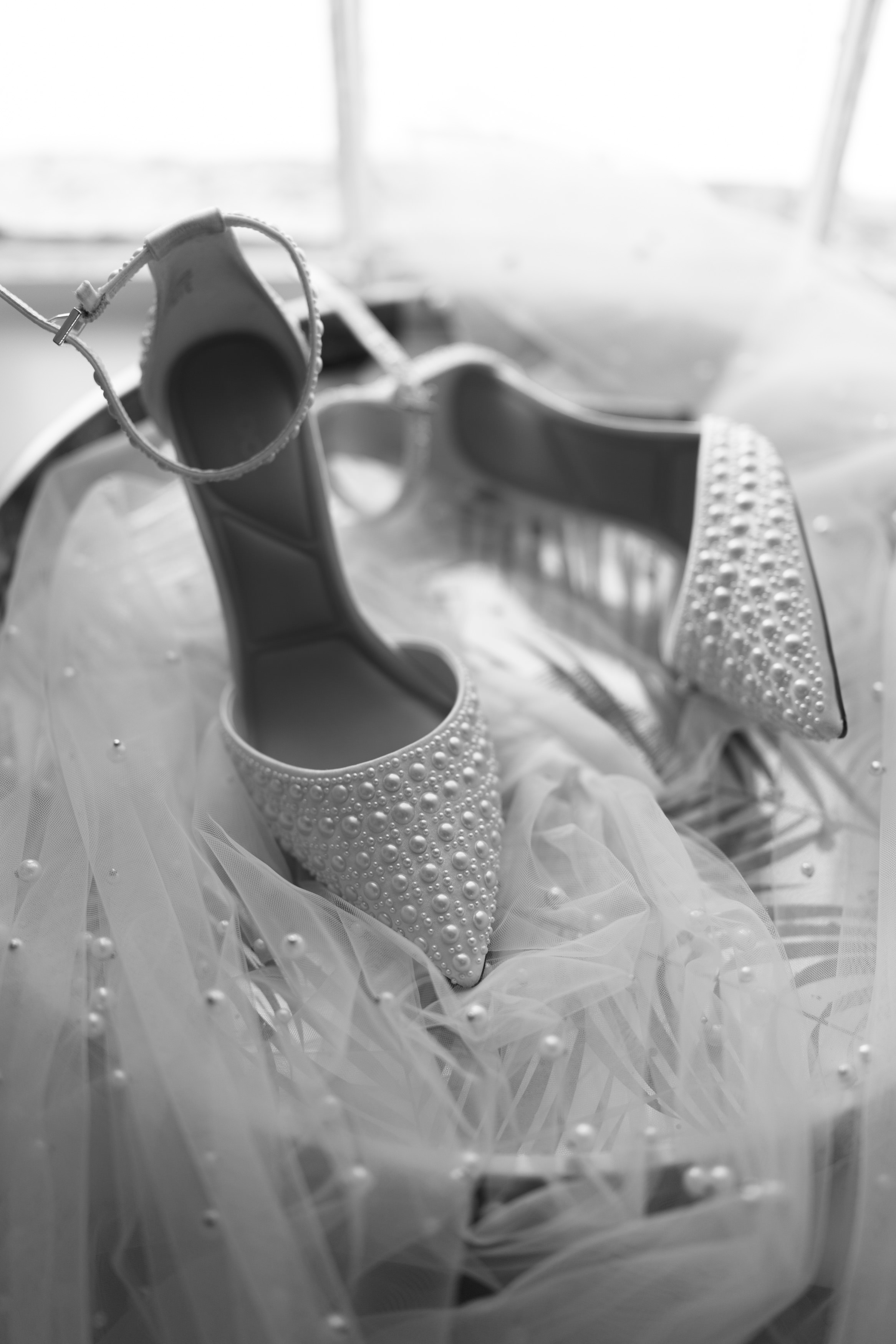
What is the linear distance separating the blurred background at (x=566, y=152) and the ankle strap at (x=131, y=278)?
0.42m

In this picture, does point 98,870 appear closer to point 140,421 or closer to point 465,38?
point 140,421

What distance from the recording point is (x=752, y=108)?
1.06m

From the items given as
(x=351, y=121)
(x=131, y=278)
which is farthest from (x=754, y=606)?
(x=351, y=121)

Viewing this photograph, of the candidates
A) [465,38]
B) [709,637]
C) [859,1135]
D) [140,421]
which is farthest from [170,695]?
[465,38]

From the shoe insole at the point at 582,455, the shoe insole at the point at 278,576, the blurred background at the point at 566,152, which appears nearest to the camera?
the shoe insole at the point at 278,576

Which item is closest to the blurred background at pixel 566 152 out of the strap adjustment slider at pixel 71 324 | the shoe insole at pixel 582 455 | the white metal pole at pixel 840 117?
the white metal pole at pixel 840 117

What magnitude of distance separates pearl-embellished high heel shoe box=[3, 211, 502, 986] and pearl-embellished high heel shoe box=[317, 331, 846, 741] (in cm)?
18

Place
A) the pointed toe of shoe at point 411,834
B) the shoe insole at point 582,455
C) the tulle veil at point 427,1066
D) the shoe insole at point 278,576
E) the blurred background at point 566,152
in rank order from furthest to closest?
1. the blurred background at point 566,152
2. the shoe insole at point 582,455
3. the shoe insole at point 278,576
4. the pointed toe of shoe at point 411,834
5. the tulle veil at point 427,1066

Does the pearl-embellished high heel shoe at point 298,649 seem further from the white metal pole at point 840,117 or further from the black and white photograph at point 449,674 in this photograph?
the white metal pole at point 840,117

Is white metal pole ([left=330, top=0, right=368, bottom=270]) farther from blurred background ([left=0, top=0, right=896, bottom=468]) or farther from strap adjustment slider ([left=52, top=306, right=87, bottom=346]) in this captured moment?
strap adjustment slider ([left=52, top=306, right=87, bottom=346])

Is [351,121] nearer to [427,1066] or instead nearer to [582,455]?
[582,455]

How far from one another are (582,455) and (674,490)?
0.10 m

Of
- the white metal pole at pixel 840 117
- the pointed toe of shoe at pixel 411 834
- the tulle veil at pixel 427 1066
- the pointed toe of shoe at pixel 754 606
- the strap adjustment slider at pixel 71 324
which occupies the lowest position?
the tulle veil at pixel 427 1066

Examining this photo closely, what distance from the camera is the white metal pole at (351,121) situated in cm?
108
